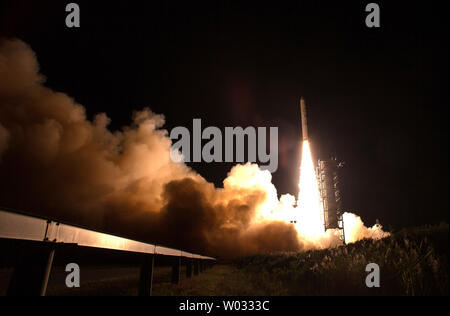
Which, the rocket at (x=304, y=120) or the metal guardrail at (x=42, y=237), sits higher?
the rocket at (x=304, y=120)

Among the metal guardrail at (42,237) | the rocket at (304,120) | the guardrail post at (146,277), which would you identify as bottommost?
the guardrail post at (146,277)

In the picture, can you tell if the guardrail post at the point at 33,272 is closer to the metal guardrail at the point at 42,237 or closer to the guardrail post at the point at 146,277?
the metal guardrail at the point at 42,237

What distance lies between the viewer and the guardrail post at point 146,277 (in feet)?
23.0

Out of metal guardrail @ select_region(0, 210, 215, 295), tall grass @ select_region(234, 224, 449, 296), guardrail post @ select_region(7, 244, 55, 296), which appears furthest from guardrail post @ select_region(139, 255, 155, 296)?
guardrail post @ select_region(7, 244, 55, 296)

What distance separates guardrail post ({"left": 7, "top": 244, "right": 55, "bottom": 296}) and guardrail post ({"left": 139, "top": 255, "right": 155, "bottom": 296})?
3.60 meters

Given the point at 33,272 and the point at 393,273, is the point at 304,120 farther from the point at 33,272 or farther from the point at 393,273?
the point at 33,272

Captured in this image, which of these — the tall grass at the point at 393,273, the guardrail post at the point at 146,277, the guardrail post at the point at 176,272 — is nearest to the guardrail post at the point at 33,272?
the guardrail post at the point at 146,277

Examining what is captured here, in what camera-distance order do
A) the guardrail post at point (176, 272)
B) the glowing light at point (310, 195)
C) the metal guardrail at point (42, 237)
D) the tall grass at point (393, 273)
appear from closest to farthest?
the metal guardrail at point (42, 237), the tall grass at point (393, 273), the guardrail post at point (176, 272), the glowing light at point (310, 195)

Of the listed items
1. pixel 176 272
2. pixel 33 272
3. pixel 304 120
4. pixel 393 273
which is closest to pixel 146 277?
pixel 33 272

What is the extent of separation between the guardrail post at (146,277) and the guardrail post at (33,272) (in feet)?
11.8

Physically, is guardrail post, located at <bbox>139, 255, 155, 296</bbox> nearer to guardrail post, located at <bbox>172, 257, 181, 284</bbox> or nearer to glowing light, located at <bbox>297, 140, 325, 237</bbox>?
guardrail post, located at <bbox>172, 257, 181, 284</bbox>

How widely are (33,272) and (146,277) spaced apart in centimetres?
397

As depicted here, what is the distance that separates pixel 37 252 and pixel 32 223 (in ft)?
2.80
